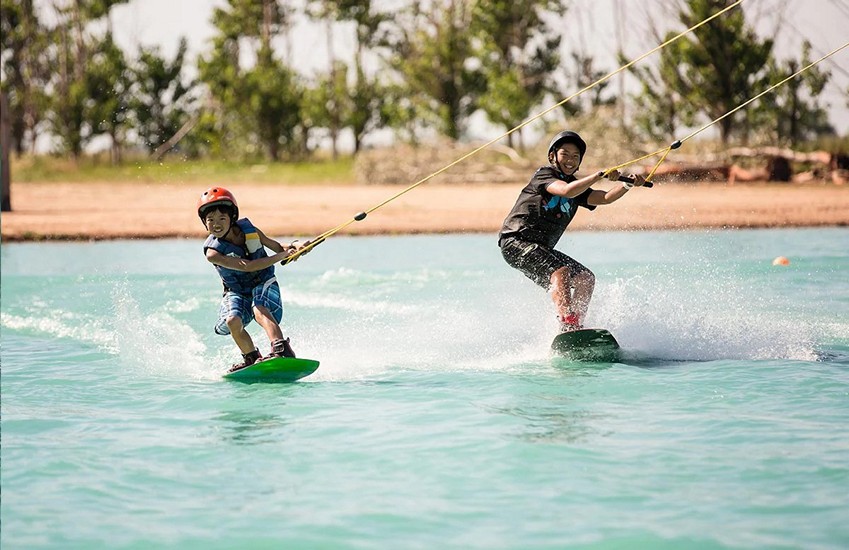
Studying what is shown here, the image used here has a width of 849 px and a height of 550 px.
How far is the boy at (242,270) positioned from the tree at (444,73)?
32199mm

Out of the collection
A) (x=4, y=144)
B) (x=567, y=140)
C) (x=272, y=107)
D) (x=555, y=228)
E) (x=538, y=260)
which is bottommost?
(x=538, y=260)

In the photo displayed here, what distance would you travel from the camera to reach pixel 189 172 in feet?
121

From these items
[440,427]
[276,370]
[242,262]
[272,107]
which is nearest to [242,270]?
[242,262]

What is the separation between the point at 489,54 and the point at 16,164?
1623 cm

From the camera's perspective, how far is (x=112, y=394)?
296 inches

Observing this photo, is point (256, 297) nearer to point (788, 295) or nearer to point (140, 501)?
point (140, 501)

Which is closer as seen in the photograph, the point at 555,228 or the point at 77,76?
the point at 555,228

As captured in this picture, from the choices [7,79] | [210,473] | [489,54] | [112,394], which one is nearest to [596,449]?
[210,473]

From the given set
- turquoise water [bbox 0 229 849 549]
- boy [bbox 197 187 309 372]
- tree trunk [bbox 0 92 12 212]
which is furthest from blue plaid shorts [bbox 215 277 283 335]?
tree trunk [bbox 0 92 12 212]

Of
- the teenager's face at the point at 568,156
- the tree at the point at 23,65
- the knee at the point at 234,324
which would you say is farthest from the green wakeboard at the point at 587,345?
the tree at the point at 23,65

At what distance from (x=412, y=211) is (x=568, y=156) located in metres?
13.2

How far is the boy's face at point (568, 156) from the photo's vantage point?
8242 millimetres

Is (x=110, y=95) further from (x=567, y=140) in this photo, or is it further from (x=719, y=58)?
(x=567, y=140)

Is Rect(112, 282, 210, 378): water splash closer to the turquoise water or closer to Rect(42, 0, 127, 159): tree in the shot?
the turquoise water
